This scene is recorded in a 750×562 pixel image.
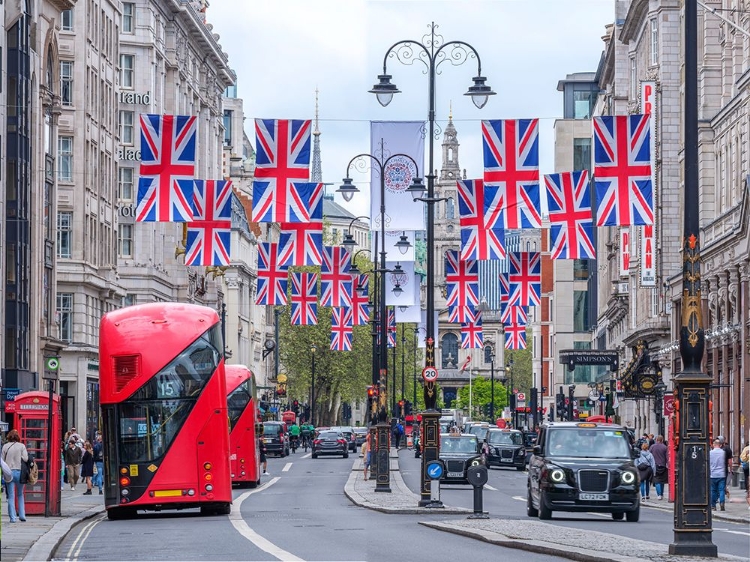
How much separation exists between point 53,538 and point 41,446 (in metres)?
8.49

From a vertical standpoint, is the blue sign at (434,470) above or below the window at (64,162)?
below

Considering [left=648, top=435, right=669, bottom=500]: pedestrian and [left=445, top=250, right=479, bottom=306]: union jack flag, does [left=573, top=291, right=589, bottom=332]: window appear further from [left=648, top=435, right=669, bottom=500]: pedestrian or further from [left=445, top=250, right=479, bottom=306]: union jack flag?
[left=648, top=435, right=669, bottom=500]: pedestrian

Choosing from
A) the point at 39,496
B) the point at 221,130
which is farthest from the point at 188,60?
the point at 39,496

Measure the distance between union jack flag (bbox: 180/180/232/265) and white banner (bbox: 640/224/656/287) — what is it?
3302 centimetres

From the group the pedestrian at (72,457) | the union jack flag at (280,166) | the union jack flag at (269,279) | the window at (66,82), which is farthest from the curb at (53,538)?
the window at (66,82)

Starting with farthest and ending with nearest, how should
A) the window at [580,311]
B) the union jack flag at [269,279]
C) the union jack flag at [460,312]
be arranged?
the window at [580,311] → the union jack flag at [269,279] → the union jack flag at [460,312]

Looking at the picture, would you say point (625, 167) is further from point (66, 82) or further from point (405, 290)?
point (66, 82)

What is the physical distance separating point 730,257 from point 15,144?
956 inches

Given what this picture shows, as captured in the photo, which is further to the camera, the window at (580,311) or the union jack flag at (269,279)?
the window at (580,311)

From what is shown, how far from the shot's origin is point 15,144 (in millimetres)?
57531

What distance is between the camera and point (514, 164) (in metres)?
36.8

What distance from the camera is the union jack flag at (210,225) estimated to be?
40094 millimetres

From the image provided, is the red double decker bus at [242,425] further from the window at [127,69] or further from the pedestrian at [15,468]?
the window at [127,69]

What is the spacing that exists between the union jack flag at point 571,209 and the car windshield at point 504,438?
32.9 metres
